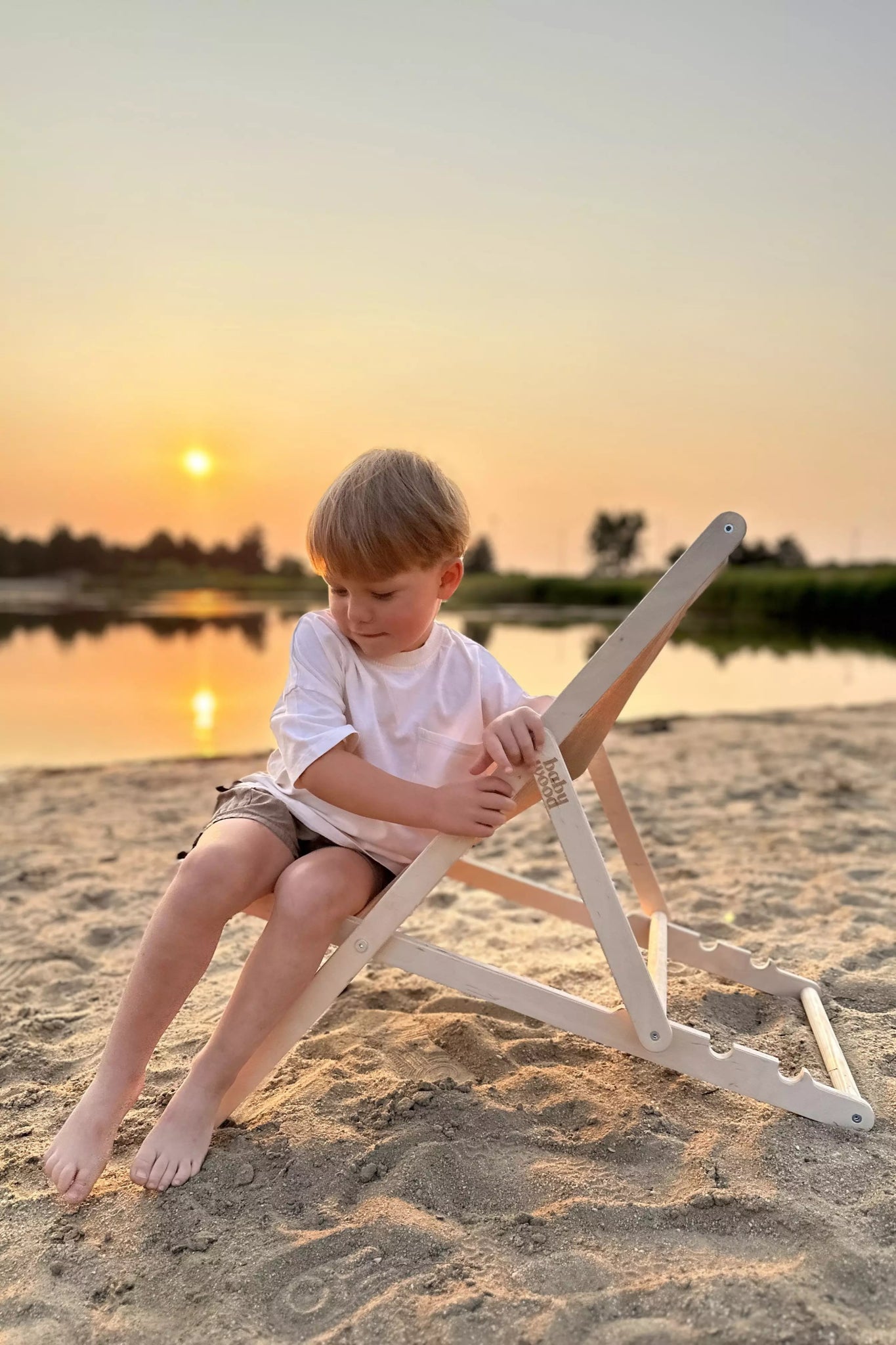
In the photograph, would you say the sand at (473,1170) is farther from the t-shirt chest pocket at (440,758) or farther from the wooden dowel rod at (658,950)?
the t-shirt chest pocket at (440,758)

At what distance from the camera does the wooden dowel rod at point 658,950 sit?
83.6 inches

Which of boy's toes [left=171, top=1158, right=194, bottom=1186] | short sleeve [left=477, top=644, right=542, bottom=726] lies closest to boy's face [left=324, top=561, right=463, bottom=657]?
short sleeve [left=477, top=644, right=542, bottom=726]

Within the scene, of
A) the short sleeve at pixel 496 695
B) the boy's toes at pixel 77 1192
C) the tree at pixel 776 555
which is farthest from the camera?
the tree at pixel 776 555

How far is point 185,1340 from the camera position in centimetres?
132

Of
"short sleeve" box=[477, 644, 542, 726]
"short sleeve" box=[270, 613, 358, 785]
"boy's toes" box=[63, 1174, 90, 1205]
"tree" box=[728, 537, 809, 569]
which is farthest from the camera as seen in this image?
"tree" box=[728, 537, 809, 569]

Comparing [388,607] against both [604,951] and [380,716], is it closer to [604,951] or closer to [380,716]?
[380,716]

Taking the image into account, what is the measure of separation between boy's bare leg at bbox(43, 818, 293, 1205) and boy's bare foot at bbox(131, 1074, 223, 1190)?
0.08 m

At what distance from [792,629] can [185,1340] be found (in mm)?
24825

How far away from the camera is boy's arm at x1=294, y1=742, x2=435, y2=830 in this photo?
1819 mm

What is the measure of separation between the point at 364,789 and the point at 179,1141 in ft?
2.44

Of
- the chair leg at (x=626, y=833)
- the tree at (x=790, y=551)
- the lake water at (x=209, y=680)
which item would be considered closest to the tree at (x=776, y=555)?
the tree at (x=790, y=551)

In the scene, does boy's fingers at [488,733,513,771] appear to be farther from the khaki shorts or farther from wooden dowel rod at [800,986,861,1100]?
wooden dowel rod at [800,986,861,1100]

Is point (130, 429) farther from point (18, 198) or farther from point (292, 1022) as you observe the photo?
point (292, 1022)

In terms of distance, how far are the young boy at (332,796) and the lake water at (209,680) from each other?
9.99ft
